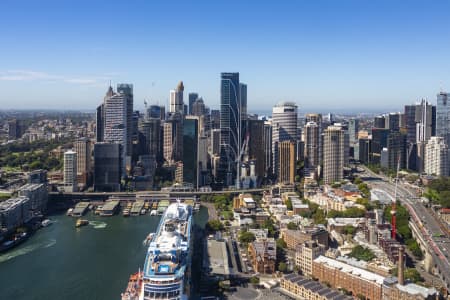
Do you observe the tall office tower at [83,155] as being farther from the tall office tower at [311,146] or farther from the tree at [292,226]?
the tree at [292,226]

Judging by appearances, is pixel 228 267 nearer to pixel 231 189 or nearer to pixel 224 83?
pixel 231 189

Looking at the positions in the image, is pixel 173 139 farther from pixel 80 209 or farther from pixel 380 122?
pixel 380 122

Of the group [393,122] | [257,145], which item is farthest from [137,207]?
[393,122]

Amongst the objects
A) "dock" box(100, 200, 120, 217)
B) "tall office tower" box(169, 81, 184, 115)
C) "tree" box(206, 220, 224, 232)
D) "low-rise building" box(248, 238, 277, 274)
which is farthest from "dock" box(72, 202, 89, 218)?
"tall office tower" box(169, 81, 184, 115)

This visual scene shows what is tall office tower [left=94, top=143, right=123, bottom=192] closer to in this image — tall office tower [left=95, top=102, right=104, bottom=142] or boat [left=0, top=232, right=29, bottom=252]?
tall office tower [left=95, top=102, right=104, bottom=142]

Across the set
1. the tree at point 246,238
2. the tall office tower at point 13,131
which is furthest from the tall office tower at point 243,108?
the tall office tower at point 13,131
